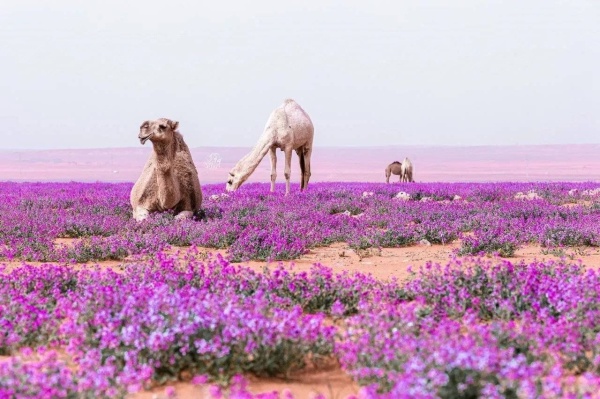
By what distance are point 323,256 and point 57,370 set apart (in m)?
6.44

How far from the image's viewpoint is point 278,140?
66.9ft

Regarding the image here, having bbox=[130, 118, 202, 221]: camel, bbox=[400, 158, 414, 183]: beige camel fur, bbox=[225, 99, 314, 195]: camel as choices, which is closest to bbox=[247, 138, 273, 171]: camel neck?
bbox=[225, 99, 314, 195]: camel

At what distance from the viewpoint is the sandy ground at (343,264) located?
3.85 m

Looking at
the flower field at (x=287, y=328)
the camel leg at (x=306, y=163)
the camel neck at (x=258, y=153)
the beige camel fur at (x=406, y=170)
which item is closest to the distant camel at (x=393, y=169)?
the beige camel fur at (x=406, y=170)

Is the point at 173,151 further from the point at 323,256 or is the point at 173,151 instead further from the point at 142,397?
the point at 142,397

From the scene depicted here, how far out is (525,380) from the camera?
115 inches

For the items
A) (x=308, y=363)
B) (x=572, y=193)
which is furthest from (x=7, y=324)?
(x=572, y=193)

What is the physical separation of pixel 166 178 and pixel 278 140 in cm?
906

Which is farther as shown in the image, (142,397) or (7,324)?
(7,324)

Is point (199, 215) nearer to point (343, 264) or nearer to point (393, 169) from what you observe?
point (343, 264)

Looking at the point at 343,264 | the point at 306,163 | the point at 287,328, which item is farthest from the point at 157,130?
the point at 306,163

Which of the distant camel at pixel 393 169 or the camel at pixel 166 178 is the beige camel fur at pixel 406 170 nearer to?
the distant camel at pixel 393 169

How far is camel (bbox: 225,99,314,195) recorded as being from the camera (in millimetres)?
20234

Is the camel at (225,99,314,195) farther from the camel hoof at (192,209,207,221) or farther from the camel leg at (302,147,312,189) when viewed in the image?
the camel hoof at (192,209,207,221)
